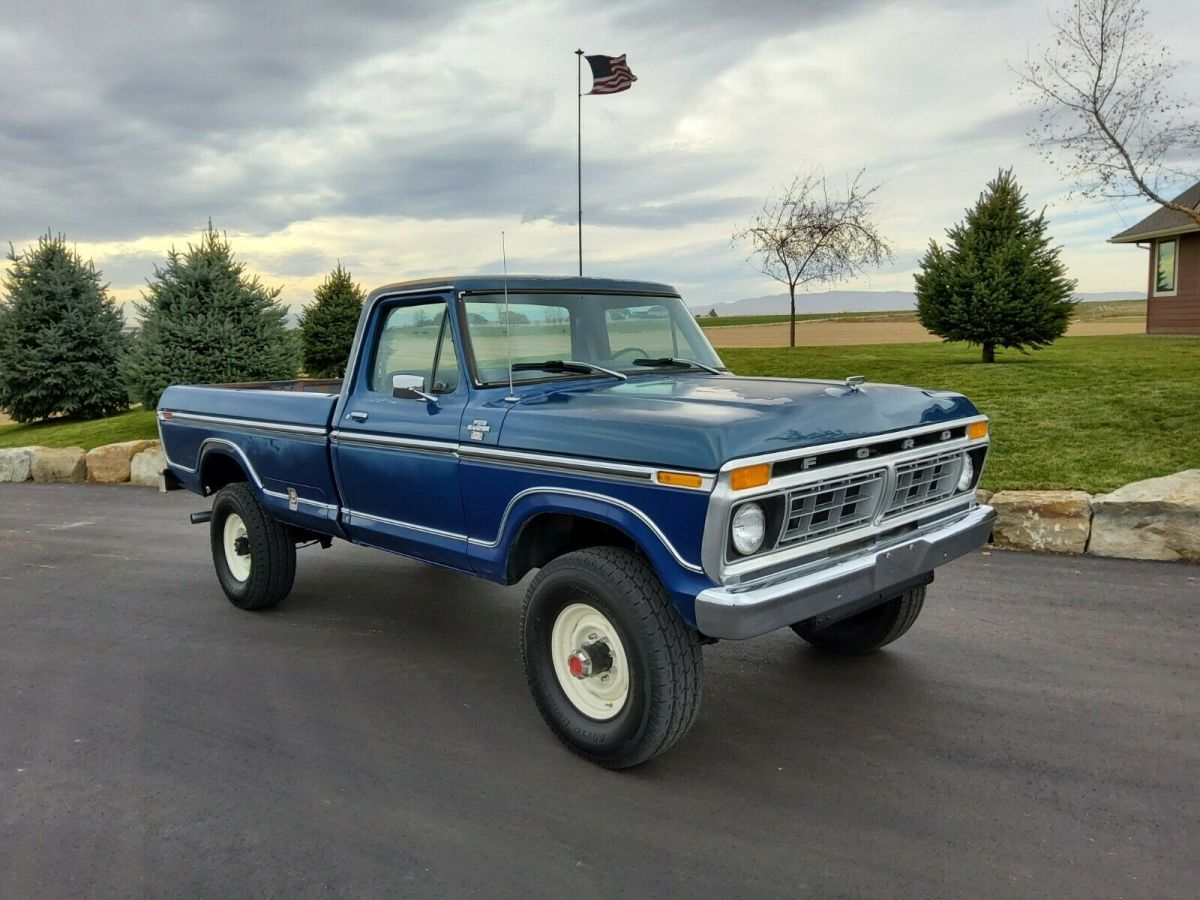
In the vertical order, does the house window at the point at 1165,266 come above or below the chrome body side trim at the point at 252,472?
above

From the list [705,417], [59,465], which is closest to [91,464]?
[59,465]

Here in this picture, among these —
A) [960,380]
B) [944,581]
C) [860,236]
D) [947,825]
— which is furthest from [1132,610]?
[860,236]

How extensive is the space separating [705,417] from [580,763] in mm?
1565

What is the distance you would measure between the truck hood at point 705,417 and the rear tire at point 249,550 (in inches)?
98.8

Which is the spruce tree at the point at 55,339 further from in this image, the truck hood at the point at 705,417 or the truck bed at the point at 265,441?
the truck hood at the point at 705,417

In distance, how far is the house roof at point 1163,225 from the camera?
22.9 metres

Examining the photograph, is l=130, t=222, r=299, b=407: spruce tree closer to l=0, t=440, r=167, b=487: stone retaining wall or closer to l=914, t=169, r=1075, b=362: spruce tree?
l=0, t=440, r=167, b=487: stone retaining wall

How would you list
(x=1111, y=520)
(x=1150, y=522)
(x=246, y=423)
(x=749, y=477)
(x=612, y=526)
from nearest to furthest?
1. (x=749, y=477)
2. (x=612, y=526)
3. (x=246, y=423)
4. (x=1150, y=522)
5. (x=1111, y=520)

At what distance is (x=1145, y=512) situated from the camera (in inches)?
252

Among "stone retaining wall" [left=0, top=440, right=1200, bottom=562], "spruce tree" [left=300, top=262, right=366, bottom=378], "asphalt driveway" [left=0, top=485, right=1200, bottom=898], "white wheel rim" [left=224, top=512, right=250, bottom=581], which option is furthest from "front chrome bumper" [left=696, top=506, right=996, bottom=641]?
"spruce tree" [left=300, top=262, right=366, bottom=378]

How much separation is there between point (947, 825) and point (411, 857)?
74.7 inches

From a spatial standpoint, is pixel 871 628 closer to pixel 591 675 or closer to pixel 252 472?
Result: pixel 591 675

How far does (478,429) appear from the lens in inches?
159

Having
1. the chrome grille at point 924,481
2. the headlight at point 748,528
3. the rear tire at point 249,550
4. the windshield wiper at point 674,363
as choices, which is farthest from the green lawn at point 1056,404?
the rear tire at point 249,550
